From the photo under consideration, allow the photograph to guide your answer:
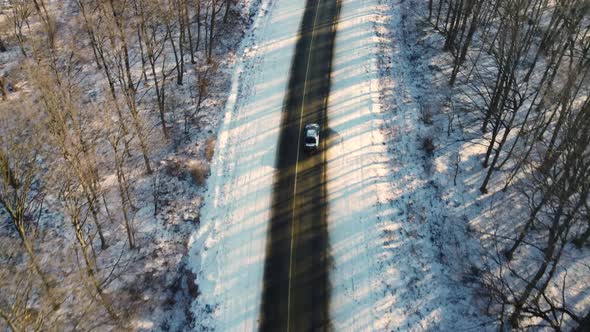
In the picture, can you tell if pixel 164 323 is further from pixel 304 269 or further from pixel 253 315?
pixel 304 269

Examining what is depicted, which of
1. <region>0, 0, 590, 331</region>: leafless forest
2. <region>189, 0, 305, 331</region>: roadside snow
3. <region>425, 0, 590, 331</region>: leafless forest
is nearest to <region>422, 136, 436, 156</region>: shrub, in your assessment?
<region>425, 0, 590, 331</region>: leafless forest

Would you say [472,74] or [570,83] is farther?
[472,74]

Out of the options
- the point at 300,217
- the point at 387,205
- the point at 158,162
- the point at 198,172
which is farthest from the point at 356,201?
the point at 158,162

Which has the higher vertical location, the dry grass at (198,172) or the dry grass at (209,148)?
the dry grass at (209,148)

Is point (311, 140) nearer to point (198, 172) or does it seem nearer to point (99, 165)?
point (198, 172)

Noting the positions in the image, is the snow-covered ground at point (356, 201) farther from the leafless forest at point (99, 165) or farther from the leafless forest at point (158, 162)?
the leafless forest at point (99, 165)

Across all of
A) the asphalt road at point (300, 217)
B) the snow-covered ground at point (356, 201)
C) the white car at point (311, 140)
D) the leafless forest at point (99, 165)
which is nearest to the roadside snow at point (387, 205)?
the snow-covered ground at point (356, 201)

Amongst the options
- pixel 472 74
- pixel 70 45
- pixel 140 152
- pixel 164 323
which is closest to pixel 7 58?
pixel 70 45

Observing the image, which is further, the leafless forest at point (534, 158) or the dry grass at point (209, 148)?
the dry grass at point (209, 148)
